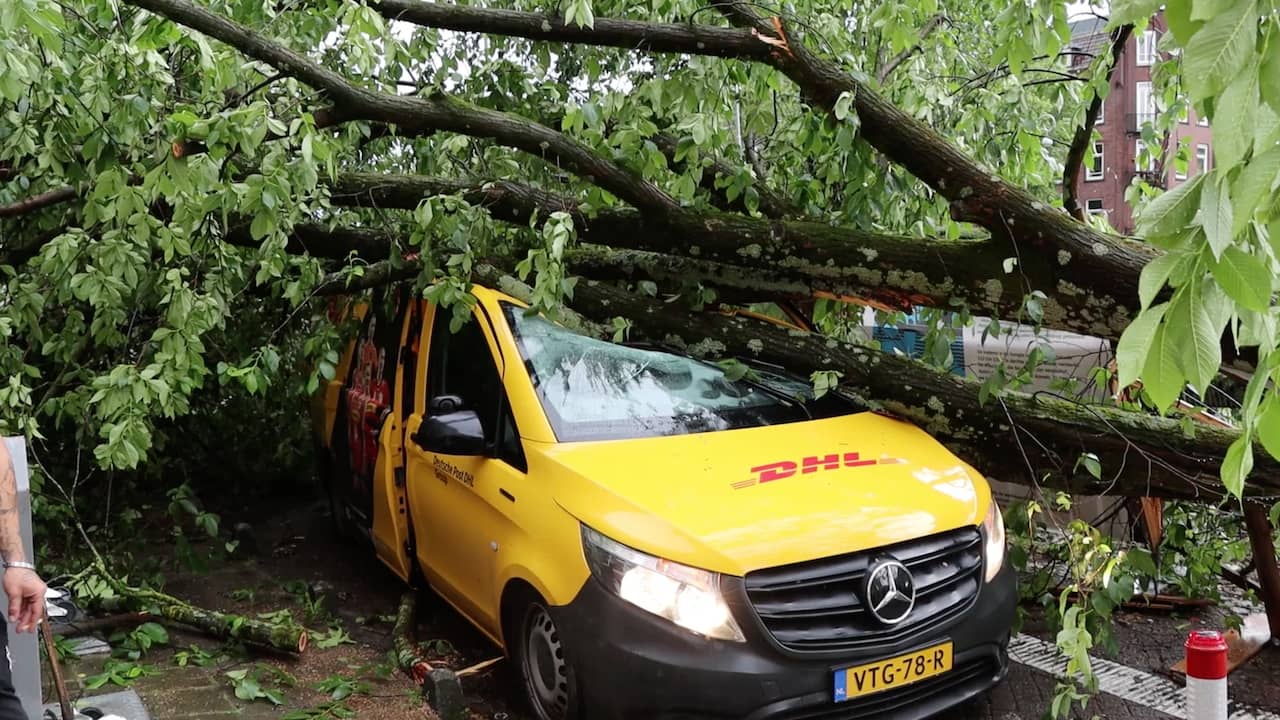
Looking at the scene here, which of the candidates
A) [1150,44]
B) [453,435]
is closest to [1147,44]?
[1150,44]

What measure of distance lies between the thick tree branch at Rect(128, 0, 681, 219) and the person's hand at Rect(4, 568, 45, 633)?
110 inches

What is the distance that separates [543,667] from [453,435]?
0.98 metres

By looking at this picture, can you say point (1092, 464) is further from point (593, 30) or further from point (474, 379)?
point (593, 30)

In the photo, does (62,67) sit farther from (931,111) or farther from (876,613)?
(931,111)

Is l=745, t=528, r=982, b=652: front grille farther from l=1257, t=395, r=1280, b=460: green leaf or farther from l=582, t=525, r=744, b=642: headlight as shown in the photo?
l=1257, t=395, r=1280, b=460: green leaf

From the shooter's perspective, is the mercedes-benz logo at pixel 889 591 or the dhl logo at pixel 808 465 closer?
the mercedes-benz logo at pixel 889 591

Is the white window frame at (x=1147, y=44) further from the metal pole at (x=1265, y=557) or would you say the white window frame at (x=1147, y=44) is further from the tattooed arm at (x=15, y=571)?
the tattooed arm at (x=15, y=571)

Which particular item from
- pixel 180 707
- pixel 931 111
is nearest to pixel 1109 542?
pixel 931 111

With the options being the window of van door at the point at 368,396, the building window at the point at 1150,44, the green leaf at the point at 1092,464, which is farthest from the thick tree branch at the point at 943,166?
the window of van door at the point at 368,396

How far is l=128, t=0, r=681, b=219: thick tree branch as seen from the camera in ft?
16.1

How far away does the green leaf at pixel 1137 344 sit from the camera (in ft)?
5.06

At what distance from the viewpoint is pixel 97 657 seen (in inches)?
183

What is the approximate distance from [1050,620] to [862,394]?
4.23ft

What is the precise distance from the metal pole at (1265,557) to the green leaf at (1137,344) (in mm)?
3700
